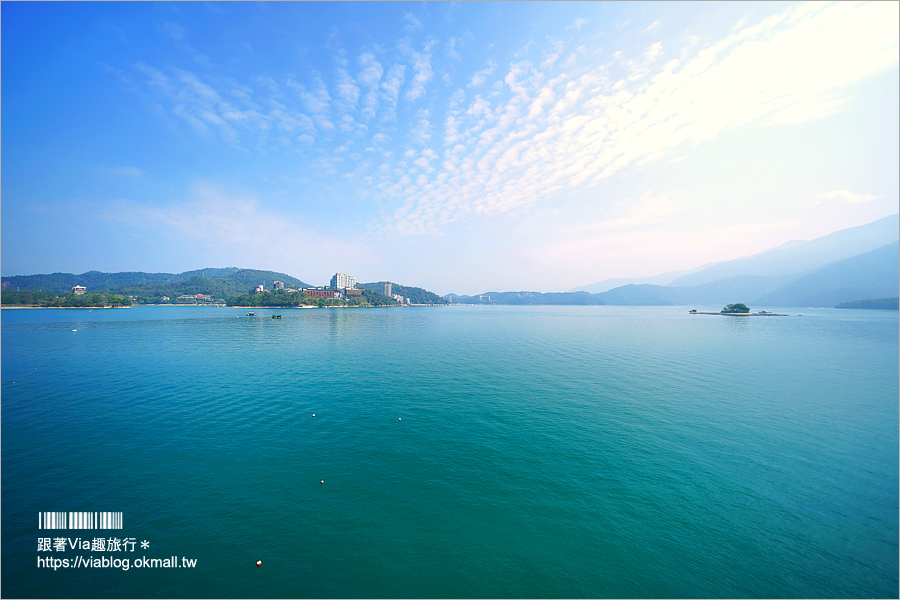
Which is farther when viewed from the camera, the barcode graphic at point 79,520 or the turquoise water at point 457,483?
the barcode graphic at point 79,520

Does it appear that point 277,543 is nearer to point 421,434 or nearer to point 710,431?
point 421,434

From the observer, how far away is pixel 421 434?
664 inches

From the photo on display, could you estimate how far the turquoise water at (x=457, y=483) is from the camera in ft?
28.9

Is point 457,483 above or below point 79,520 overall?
below

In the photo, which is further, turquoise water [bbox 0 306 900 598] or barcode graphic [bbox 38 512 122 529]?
barcode graphic [bbox 38 512 122 529]

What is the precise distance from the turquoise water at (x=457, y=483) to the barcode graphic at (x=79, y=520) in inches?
11.1

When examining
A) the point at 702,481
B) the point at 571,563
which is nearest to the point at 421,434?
the point at 571,563

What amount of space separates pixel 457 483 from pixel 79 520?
1308 cm

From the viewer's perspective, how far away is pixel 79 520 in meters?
10.2

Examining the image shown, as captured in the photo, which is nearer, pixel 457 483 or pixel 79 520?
pixel 79 520

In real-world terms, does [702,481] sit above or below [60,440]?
below

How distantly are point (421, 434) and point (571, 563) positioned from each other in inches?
366

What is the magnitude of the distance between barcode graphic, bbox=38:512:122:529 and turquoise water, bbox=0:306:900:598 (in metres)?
0.28

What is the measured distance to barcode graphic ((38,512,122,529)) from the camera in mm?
10039
